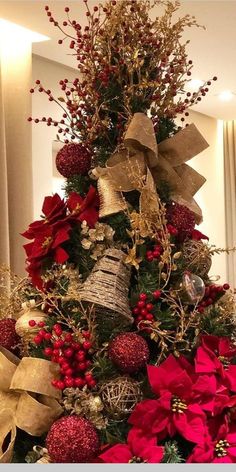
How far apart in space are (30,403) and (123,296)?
19 cm

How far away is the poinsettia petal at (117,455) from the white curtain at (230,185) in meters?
5.37

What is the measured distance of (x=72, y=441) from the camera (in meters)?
0.77

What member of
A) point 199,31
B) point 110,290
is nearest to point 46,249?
point 110,290

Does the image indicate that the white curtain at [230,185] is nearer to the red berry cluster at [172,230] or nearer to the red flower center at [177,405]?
the red berry cluster at [172,230]

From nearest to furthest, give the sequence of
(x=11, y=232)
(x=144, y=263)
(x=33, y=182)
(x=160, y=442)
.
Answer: (x=160, y=442) → (x=144, y=263) → (x=11, y=232) → (x=33, y=182)

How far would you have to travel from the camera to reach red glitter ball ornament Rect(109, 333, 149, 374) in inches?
32.3

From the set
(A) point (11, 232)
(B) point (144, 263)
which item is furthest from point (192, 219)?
(A) point (11, 232)

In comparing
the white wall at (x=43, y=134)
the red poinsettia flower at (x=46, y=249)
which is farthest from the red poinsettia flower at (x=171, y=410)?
the white wall at (x=43, y=134)

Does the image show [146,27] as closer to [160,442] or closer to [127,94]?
[127,94]

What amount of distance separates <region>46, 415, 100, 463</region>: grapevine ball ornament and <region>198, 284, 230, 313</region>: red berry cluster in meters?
0.29

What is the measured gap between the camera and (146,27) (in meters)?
0.97

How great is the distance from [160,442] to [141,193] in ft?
1.10

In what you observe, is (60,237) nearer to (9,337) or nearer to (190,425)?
(9,337)

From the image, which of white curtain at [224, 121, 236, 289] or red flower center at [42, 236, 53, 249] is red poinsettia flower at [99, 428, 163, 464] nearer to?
red flower center at [42, 236, 53, 249]
